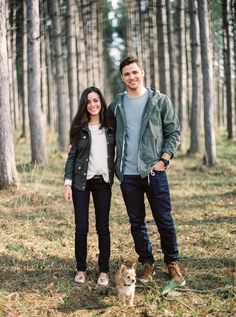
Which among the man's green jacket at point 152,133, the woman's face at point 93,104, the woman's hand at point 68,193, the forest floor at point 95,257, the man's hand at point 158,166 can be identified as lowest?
the forest floor at point 95,257

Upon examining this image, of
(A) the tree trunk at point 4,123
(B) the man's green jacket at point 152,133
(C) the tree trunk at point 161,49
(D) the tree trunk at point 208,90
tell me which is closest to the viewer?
(B) the man's green jacket at point 152,133

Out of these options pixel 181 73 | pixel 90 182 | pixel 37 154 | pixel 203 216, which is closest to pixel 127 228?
pixel 203 216

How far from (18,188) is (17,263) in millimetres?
3462

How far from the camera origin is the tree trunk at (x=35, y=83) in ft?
39.6

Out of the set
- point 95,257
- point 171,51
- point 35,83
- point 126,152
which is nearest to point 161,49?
point 171,51

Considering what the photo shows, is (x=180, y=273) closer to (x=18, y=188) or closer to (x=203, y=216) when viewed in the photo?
(x=203, y=216)

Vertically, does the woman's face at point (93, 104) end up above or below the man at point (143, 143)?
above

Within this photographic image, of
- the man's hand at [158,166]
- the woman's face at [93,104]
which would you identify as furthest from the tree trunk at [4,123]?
the man's hand at [158,166]

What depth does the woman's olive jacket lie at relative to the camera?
184 inches

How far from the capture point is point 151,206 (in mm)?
4801

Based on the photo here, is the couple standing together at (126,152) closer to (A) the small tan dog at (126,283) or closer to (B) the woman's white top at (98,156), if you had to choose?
(B) the woman's white top at (98,156)

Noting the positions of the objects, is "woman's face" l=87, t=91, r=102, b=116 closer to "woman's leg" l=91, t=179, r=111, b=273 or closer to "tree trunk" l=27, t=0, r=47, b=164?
"woman's leg" l=91, t=179, r=111, b=273

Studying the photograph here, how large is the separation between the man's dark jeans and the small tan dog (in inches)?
26.1

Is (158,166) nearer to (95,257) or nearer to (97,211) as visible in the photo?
(97,211)
